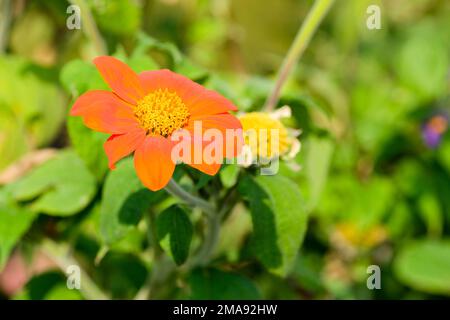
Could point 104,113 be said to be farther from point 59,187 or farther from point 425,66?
point 425,66

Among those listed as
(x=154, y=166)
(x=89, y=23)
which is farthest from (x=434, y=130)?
(x=154, y=166)

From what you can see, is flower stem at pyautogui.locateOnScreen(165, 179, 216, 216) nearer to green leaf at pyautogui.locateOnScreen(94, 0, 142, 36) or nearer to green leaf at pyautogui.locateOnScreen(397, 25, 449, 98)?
green leaf at pyautogui.locateOnScreen(94, 0, 142, 36)

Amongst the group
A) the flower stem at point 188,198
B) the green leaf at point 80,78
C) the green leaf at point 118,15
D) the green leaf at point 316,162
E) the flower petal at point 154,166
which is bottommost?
the flower petal at point 154,166

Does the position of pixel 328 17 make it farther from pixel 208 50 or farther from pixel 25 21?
pixel 25 21

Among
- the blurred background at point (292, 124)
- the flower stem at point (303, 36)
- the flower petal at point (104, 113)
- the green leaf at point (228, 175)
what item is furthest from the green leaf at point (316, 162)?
the flower petal at point (104, 113)

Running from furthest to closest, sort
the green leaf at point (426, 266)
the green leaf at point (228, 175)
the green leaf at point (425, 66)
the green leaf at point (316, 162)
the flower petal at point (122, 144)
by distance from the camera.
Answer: the green leaf at point (425, 66) < the green leaf at point (426, 266) < the green leaf at point (316, 162) < the green leaf at point (228, 175) < the flower petal at point (122, 144)

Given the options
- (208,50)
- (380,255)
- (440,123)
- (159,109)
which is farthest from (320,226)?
(159,109)

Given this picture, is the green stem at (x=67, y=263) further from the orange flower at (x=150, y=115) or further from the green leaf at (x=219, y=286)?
the orange flower at (x=150, y=115)
